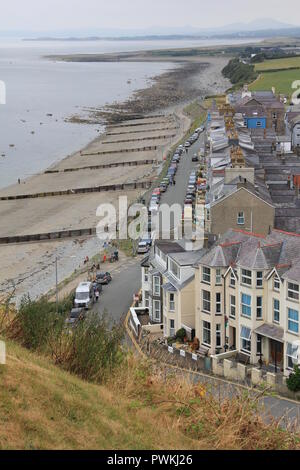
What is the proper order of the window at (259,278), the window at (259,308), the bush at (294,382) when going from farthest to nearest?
1. the window at (259,308)
2. the window at (259,278)
3. the bush at (294,382)

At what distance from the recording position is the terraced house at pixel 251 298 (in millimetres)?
23062

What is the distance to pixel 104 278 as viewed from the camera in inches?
1334

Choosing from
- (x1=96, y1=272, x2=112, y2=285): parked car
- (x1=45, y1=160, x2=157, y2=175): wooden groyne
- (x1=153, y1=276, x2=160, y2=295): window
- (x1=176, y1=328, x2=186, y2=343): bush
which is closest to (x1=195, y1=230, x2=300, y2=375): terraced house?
(x1=176, y1=328, x2=186, y2=343): bush

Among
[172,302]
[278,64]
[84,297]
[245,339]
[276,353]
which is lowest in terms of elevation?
[84,297]

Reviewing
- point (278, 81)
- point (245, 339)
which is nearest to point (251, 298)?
point (245, 339)

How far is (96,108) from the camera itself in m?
124

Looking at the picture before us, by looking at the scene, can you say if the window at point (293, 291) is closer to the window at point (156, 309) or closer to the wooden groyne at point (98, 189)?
the window at point (156, 309)

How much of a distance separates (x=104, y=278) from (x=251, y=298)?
10.9 meters

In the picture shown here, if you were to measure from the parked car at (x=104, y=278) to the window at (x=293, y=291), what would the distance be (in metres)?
12.2

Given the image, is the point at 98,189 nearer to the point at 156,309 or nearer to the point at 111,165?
the point at 111,165

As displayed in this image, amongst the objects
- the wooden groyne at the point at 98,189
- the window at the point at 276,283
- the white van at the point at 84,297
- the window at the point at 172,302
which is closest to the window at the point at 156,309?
the window at the point at 172,302

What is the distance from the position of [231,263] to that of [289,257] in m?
2.04

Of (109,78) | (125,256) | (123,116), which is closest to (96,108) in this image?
(123,116)
